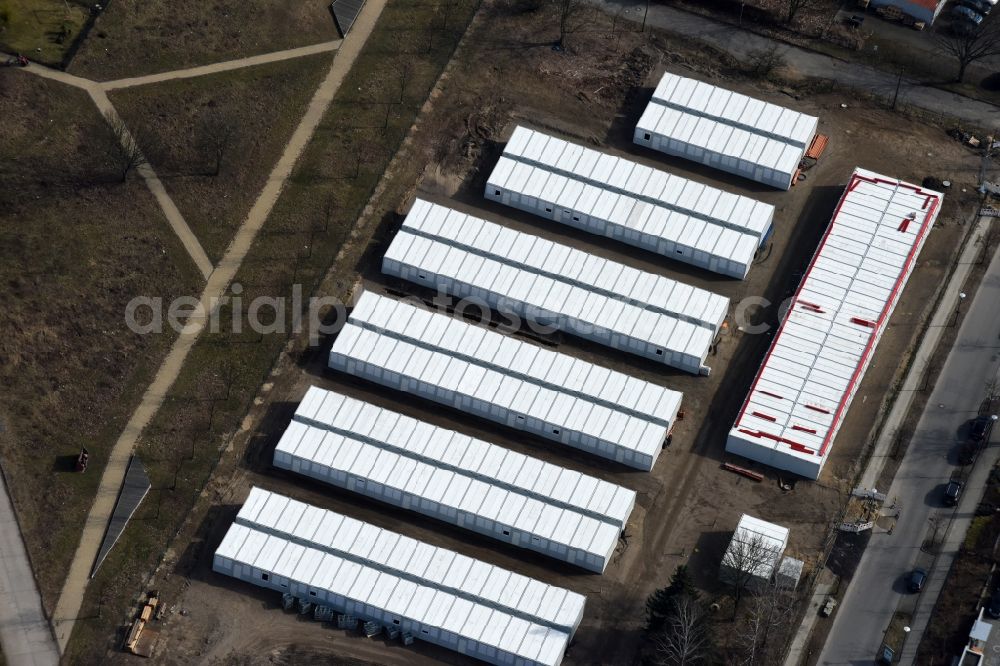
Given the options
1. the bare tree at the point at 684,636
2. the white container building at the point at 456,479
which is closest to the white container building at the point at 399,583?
the white container building at the point at 456,479

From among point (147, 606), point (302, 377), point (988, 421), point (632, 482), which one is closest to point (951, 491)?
point (988, 421)

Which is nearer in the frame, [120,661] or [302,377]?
[120,661]

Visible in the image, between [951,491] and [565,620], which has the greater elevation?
[951,491]

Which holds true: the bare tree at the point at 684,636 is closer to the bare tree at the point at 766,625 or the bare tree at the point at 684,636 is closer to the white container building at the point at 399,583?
the bare tree at the point at 766,625

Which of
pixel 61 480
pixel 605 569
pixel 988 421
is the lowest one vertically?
pixel 61 480

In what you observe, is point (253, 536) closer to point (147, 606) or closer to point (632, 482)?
point (147, 606)

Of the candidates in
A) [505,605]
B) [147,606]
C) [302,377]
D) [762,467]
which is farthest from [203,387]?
[762,467]
